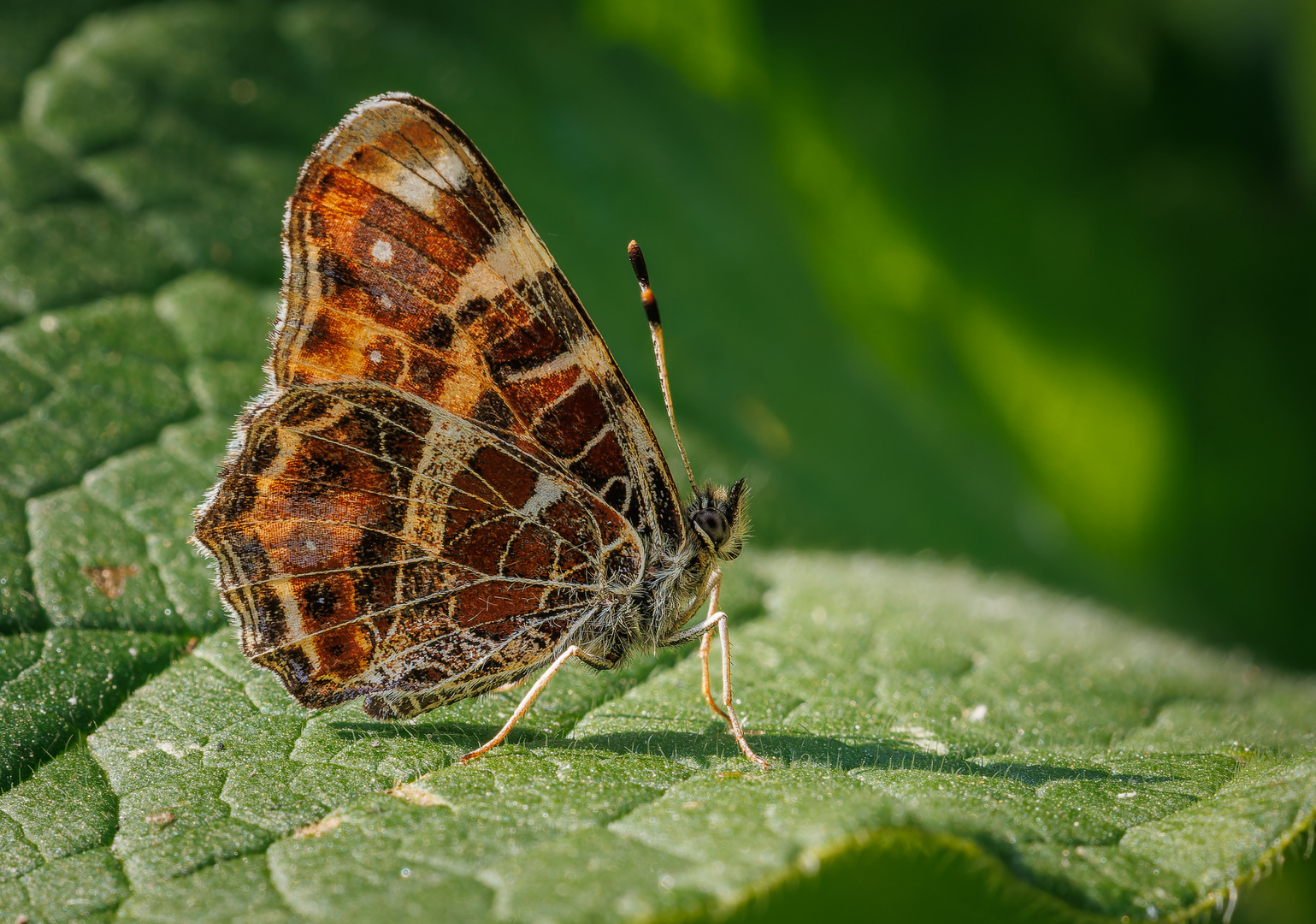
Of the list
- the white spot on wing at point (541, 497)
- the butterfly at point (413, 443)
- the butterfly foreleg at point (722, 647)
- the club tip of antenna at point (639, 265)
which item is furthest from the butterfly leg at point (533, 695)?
the club tip of antenna at point (639, 265)

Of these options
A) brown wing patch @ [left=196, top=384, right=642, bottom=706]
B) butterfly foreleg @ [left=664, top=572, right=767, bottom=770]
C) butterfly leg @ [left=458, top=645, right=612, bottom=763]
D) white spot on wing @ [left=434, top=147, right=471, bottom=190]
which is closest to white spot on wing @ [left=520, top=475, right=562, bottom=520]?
brown wing patch @ [left=196, top=384, right=642, bottom=706]

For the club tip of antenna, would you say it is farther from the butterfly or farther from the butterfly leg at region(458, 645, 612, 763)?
the butterfly leg at region(458, 645, 612, 763)

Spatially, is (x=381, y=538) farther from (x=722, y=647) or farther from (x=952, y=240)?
(x=952, y=240)

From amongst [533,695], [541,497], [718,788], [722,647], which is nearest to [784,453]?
[722,647]

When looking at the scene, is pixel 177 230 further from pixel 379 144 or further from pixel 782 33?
pixel 782 33

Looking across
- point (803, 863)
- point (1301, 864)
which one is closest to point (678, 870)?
point (803, 863)

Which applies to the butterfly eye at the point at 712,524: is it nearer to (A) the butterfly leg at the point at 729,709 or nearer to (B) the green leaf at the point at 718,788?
(A) the butterfly leg at the point at 729,709

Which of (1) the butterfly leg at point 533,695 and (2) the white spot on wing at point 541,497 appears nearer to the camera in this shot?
(1) the butterfly leg at point 533,695
